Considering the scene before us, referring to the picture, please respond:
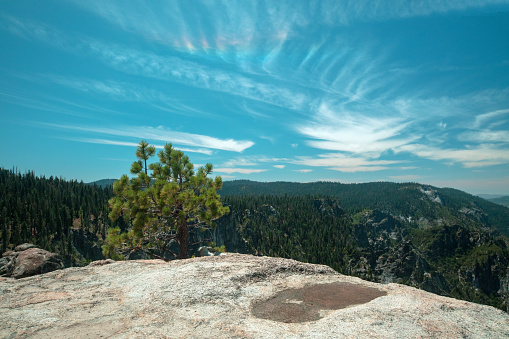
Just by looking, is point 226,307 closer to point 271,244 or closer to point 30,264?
point 30,264

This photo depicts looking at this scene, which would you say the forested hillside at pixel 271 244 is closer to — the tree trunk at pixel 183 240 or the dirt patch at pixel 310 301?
the tree trunk at pixel 183 240

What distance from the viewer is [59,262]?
13352mm

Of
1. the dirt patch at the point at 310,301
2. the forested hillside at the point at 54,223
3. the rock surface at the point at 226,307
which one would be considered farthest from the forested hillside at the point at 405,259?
the rock surface at the point at 226,307

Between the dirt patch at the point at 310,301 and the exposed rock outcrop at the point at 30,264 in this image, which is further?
the exposed rock outcrop at the point at 30,264

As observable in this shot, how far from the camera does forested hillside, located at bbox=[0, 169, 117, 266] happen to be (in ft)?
301

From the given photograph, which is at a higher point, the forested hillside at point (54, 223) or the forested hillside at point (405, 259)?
the forested hillside at point (54, 223)


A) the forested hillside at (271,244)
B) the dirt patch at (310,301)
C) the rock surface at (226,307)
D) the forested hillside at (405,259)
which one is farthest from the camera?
the forested hillside at (405,259)

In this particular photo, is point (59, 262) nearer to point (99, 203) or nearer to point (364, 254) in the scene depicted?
point (99, 203)

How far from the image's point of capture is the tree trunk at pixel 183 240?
16516mm

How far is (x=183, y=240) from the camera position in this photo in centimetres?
1688

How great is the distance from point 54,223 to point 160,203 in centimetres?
11869

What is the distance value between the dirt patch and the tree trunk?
958 cm

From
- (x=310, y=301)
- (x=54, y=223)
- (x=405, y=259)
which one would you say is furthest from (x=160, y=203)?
(x=405, y=259)

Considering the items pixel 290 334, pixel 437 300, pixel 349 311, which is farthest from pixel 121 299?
pixel 437 300
